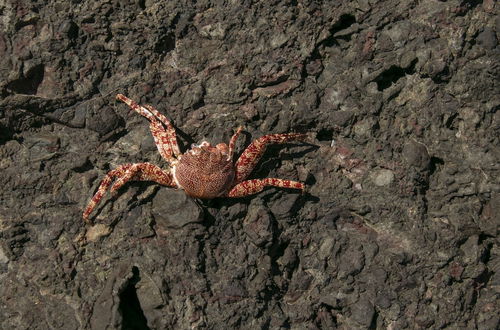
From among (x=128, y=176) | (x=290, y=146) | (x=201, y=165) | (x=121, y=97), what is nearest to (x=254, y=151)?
(x=290, y=146)

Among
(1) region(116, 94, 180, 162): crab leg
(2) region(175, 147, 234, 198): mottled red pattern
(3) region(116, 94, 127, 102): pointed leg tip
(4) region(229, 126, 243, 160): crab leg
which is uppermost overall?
(3) region(116, 94, 127, 102): pointed leg tip

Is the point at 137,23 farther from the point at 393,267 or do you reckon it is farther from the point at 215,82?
the point at 393,267

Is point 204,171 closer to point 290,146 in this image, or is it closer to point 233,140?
point 233,140

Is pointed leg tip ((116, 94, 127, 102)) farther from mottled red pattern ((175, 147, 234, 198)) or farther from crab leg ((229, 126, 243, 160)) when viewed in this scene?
crab leg ((229, 126, 243, 160))

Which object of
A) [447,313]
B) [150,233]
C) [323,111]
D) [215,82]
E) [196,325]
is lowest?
[447,313]

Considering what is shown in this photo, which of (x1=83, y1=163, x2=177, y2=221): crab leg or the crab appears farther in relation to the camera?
the crab

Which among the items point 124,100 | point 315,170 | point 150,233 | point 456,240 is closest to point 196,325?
point 150,233

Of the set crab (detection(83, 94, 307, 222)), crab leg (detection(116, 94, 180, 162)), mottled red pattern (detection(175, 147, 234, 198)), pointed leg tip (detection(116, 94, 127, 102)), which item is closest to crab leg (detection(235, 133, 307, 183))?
crab (detection(83, 94, 307, 222))
